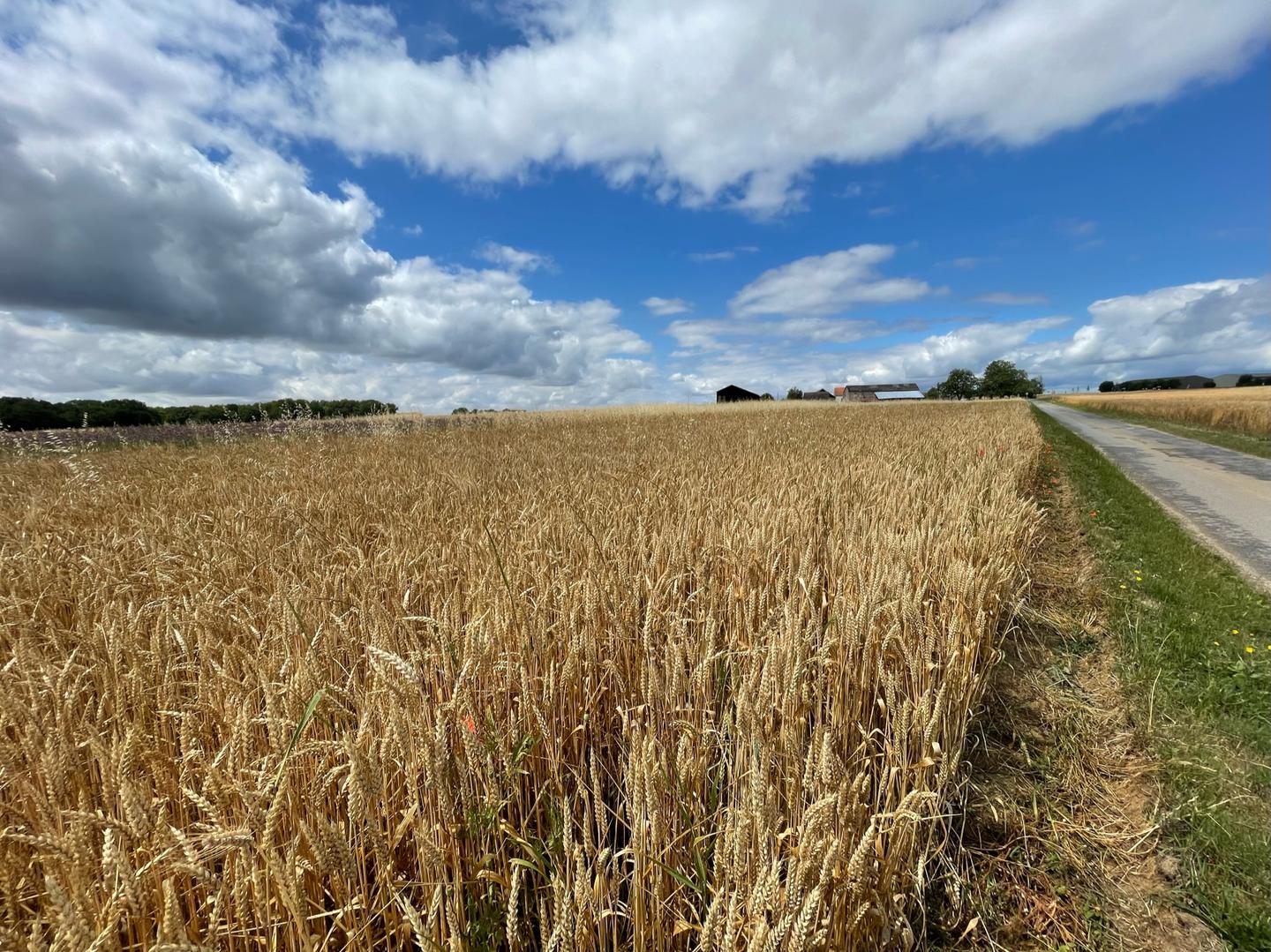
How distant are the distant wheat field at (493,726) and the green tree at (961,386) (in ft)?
460

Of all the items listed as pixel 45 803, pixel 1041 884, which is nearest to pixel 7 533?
pixel 45 803

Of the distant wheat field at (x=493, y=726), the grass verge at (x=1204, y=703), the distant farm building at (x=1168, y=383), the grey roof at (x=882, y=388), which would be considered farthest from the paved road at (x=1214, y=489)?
the distant farm building at (x=1168, y=383)

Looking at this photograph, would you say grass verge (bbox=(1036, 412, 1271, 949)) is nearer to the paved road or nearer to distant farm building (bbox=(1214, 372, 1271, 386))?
the paved road

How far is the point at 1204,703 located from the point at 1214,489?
9.45m

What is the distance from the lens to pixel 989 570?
3.00 m

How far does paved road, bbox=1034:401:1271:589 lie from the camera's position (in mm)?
5879

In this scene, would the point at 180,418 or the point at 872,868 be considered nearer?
the point at 872,868

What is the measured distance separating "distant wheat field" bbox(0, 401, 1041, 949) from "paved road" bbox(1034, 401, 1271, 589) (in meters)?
3.95

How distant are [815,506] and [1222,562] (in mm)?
4387

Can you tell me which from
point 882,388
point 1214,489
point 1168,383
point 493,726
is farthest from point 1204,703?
point 1168,383

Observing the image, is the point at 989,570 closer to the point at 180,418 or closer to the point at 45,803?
the point at 45,803

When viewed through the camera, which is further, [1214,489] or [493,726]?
[1214,489]

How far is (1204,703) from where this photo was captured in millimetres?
2877

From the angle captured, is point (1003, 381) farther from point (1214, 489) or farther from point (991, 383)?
point (1214, 489)
